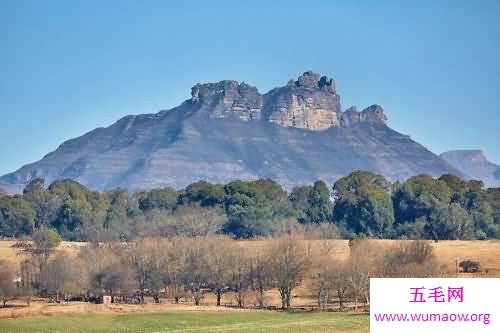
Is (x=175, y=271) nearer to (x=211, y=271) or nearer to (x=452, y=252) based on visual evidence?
(x=211, y=271)

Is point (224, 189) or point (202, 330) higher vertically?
point (224, 189)

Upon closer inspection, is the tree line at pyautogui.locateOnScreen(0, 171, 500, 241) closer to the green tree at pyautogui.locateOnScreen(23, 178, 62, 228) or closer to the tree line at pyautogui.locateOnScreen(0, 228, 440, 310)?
the green tree at pyautogui.locateOnScreen(23, 178, 62, 228)

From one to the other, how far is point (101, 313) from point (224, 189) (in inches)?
3253

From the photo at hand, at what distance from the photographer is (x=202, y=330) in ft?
191

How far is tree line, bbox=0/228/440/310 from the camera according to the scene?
83.4 m

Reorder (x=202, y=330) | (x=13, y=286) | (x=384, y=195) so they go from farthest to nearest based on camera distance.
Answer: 1. (x=384, y=195)
2. (x=13, y=286)
3. (x=202, y=330)

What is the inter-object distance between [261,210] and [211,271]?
51811 millimetres

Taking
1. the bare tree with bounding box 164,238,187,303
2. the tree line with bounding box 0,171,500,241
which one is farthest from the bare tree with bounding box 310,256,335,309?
the tree line with bounding box 0,171,500,241

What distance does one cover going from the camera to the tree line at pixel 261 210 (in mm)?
132500

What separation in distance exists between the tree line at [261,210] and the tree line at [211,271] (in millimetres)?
30788

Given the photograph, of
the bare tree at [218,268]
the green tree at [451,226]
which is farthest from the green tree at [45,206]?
the bare tree at [218,268]

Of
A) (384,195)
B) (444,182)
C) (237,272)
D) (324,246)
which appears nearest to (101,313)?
(237,272)

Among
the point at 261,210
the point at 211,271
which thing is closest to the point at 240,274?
the point at 211,271

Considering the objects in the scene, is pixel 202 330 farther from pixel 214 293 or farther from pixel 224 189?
pixel 224 189
